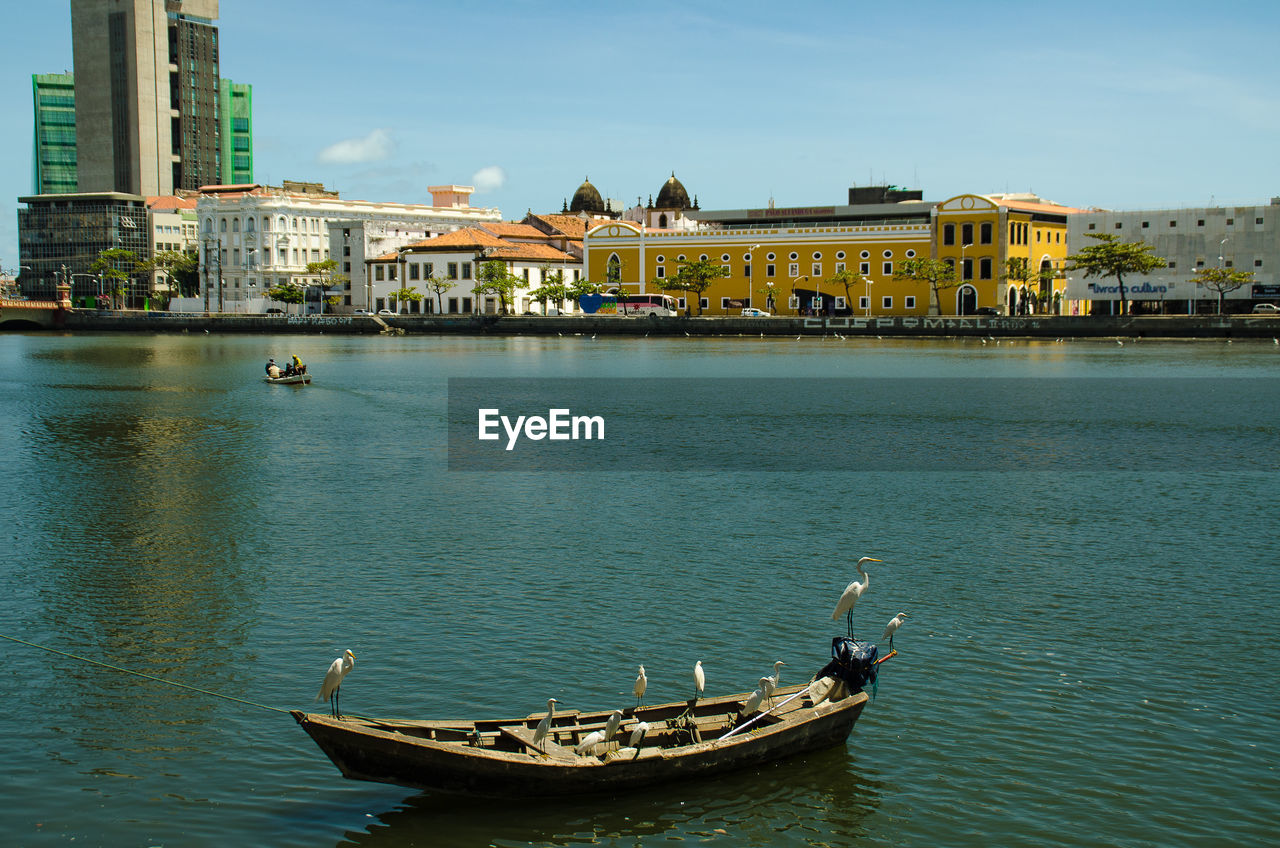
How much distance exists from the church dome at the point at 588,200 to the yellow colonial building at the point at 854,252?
107 feet

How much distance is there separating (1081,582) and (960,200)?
3264 inches

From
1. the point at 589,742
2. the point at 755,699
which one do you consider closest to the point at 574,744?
the point at 589,742

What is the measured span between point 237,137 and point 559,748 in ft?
574

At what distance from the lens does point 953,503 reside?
29.6 m

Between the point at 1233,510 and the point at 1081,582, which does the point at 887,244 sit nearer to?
the point at 1233,510

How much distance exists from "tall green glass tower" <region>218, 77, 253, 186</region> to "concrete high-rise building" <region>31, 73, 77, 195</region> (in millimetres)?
19370

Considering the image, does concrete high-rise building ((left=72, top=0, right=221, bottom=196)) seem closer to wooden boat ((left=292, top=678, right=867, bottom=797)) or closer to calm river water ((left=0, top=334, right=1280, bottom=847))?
calm river water ((left=0, top=334, right=1280, bottom=847))

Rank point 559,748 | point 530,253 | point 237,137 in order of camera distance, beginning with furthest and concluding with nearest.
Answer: point 237,137 < point 530,253 < point 559,748

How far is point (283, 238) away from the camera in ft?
420

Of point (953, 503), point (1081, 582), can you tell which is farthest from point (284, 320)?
point (1081, 582)

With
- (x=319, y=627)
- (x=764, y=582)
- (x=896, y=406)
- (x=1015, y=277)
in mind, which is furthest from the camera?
(x=1015, y=277)

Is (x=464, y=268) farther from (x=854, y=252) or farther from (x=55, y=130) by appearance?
(x=55, y=130)

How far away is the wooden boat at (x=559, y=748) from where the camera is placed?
40.7ft

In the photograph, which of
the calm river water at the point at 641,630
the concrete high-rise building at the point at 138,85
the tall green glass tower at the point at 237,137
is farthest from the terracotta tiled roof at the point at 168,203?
the calm river water at the point at 641,630
